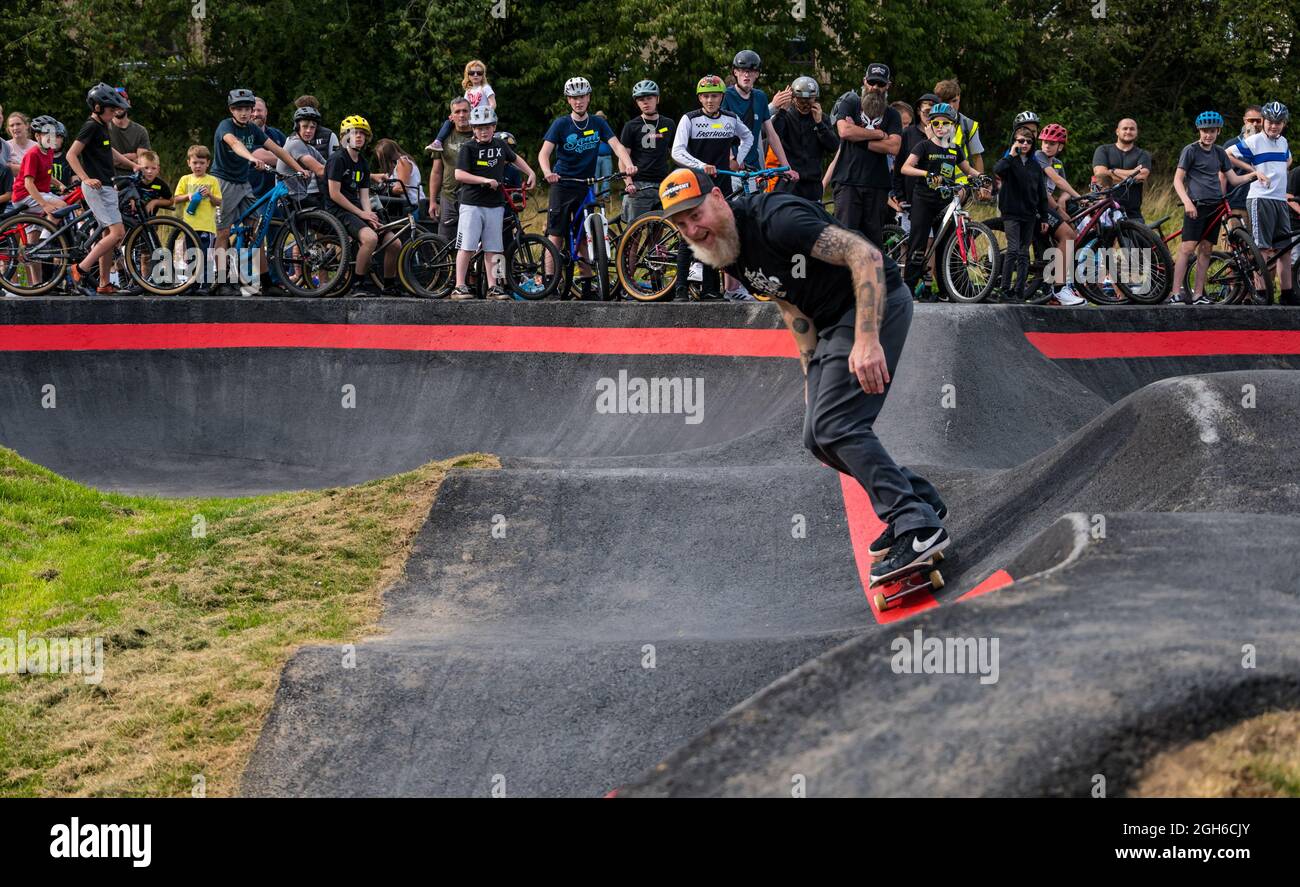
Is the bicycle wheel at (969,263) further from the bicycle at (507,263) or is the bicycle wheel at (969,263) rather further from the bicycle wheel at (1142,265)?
the bicycle at (507,263)

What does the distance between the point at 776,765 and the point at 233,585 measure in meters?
4.83

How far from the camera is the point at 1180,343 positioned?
12883 mm

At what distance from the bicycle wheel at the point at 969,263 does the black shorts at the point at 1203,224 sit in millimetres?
2837

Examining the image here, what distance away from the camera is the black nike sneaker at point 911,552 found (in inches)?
245

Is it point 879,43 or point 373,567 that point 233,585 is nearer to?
point 373,567

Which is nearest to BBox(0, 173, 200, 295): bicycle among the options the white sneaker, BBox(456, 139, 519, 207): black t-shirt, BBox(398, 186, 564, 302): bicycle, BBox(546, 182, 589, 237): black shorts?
BBox(398, 186, 564, 302): bicycle

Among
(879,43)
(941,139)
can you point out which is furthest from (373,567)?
(879,43)

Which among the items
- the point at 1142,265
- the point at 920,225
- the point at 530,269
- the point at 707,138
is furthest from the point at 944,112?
the point at 530,269

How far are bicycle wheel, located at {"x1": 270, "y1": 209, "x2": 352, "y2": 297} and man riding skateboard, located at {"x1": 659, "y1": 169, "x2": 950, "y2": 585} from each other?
27.1 feet

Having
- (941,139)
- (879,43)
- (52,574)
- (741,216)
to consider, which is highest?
(879,43)

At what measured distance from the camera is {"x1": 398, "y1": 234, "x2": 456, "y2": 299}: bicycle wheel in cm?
1400

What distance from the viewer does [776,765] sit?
3.69 meters

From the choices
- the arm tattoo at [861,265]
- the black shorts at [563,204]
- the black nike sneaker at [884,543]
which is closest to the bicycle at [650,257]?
the black shorts at [563,204]
